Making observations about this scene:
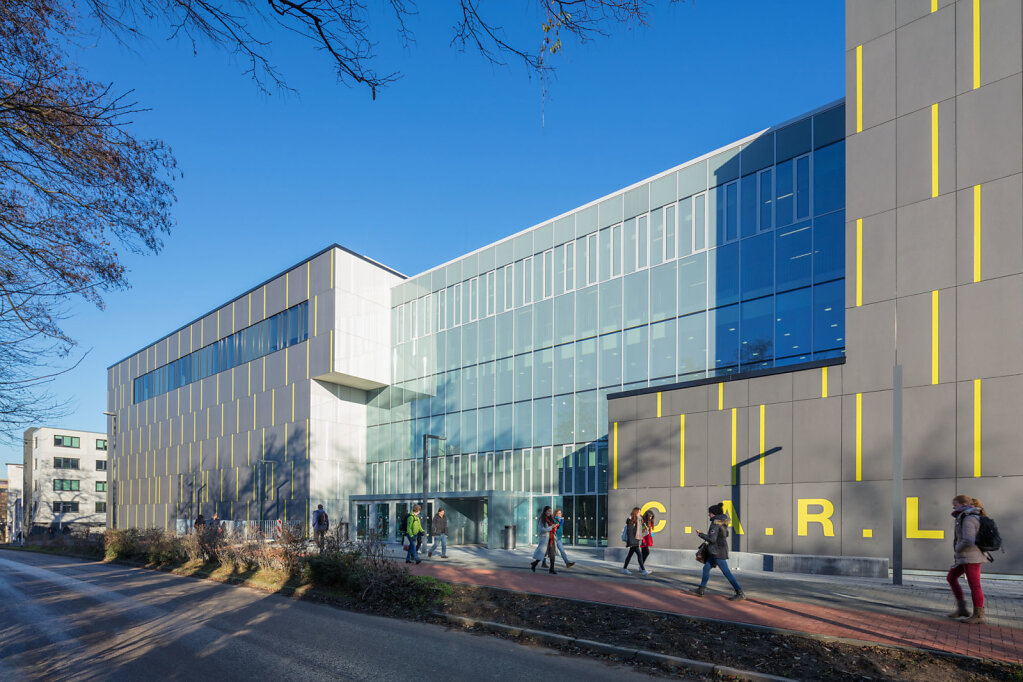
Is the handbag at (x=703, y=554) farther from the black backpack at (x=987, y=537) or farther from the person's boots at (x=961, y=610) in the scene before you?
the black backpack at (x=987, y=537)

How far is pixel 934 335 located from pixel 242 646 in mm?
16793

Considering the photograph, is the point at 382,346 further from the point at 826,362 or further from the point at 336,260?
the point at 826,362

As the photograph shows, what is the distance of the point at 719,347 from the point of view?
86.8ft

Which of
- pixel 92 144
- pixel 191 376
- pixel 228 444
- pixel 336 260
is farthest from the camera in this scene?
pixel 191 376

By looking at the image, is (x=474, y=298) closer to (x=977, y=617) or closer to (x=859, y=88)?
(x=859, y=88)

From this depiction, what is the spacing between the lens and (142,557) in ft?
78.1

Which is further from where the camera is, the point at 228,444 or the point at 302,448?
the point at 228,444

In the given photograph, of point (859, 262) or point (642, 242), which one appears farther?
point (642, 242)

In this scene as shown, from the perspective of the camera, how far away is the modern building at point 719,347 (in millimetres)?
16984

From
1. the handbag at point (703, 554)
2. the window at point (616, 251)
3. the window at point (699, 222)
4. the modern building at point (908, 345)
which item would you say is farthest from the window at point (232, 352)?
the handbag at point (703, 554)

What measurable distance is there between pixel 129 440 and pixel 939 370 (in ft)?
204

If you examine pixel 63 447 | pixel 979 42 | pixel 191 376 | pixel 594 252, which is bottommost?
pixel 63 447

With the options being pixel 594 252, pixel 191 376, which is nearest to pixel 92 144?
pixel 594 252

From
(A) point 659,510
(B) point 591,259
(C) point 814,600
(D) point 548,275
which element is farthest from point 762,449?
(D) point 548,275
